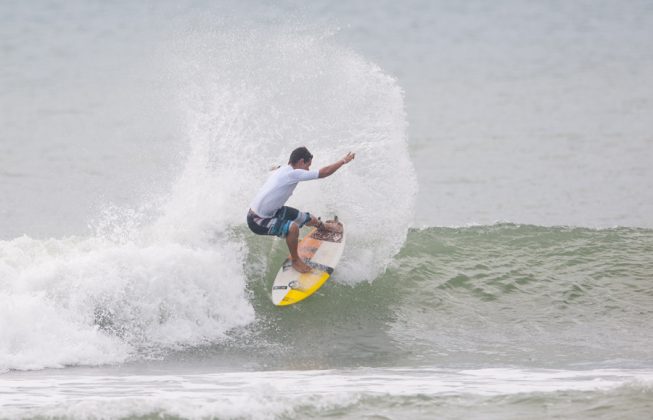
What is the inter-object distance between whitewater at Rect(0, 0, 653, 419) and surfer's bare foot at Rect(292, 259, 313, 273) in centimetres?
44

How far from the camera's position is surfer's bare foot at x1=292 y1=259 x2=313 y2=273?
13.5 meters

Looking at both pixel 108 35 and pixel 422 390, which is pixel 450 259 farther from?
pixel 108 35

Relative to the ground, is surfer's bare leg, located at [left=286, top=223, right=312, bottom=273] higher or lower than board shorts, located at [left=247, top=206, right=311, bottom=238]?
lower

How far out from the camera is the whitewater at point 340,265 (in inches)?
409

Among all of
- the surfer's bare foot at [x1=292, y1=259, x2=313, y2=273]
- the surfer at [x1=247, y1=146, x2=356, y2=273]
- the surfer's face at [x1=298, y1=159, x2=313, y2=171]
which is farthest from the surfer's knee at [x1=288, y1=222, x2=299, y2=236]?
the surfer's face at [x1=298, y1=159, x2=313, y2=171]

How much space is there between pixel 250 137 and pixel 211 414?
689 cm

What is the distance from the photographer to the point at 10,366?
37.0 ft

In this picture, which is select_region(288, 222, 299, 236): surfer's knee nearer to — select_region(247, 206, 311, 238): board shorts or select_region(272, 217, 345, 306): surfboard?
select_region(247, 206, 311, 238): board shorts

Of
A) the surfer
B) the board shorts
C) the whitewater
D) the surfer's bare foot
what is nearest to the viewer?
the whitewater

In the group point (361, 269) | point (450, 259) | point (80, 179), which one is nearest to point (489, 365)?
point (361, 269)

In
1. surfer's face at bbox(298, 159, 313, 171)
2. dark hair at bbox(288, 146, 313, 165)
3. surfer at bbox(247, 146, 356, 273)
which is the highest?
dark hair at bbox(288, 146, 313, 165)

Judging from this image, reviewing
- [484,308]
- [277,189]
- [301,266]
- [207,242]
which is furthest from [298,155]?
[484,308]

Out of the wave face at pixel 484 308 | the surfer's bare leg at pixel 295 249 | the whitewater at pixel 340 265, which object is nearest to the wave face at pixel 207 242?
the whitewater at pixel 340 265

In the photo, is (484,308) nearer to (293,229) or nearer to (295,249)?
(295,249)
